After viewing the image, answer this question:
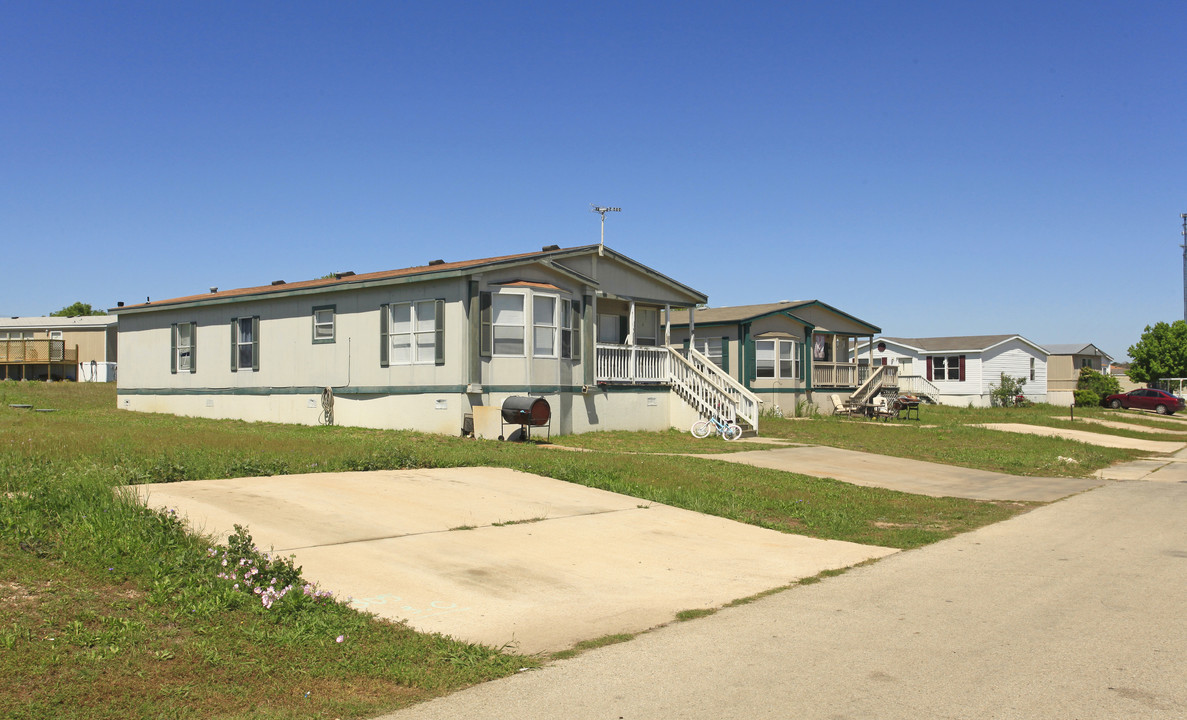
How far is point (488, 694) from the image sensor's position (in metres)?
5.26

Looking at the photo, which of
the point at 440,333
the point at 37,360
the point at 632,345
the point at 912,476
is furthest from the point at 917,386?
the point at 37,360

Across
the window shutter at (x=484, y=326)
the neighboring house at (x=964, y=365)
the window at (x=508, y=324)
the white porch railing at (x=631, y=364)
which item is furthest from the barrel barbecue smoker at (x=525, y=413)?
the neighboring house at (x=964, y=365)

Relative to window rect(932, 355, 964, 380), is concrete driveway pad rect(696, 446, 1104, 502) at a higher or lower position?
lower

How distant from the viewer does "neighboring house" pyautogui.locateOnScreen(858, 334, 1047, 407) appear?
4950 centimetres

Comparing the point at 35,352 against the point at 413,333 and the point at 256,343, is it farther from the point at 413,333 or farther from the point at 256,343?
the point at 413,333

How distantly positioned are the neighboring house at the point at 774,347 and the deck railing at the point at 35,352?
3085 centimetres

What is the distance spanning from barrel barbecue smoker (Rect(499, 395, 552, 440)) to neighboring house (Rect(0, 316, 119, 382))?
3365cm

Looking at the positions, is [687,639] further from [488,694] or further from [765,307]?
[765,307]

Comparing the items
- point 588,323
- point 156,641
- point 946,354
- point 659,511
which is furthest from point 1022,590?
point 946,354

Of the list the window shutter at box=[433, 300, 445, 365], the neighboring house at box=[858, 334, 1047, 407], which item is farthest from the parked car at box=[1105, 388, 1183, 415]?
the window shutter at box=[433, 300, 445, 365]

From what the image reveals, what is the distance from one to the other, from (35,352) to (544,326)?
115 ft

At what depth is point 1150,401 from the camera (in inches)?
1962

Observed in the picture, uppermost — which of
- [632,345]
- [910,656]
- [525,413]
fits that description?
[632,345]

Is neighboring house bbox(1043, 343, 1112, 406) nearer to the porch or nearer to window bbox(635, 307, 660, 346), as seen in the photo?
window bbox(635, 307, 660, 346)
